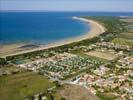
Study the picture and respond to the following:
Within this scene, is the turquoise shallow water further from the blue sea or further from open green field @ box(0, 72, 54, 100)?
open green field @ box(0, 72, 54, 100)

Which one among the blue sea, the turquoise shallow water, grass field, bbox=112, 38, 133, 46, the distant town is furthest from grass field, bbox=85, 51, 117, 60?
the turquoise shallow water

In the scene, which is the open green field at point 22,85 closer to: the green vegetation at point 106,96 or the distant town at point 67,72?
the distant town at point 67,72

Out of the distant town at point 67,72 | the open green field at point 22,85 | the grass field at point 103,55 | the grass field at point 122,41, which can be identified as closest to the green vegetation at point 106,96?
the distant town at point 67,72

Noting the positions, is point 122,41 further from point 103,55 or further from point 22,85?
point 22,85

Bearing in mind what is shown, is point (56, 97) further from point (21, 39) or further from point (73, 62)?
point (21, 39)

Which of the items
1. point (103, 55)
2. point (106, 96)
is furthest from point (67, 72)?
point (103, 55)

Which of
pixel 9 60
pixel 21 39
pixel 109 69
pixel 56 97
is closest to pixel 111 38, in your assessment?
pixel 21 39

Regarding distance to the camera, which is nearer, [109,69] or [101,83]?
[101,83]

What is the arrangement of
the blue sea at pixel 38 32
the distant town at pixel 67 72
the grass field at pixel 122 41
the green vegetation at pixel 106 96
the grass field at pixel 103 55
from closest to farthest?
the green vegetation at pixel 106 96
the distant town at pixel 67 72
the grass field at pixel 103 55
the grass field at pixel 122 41
the blue sea at pixel 38 32
